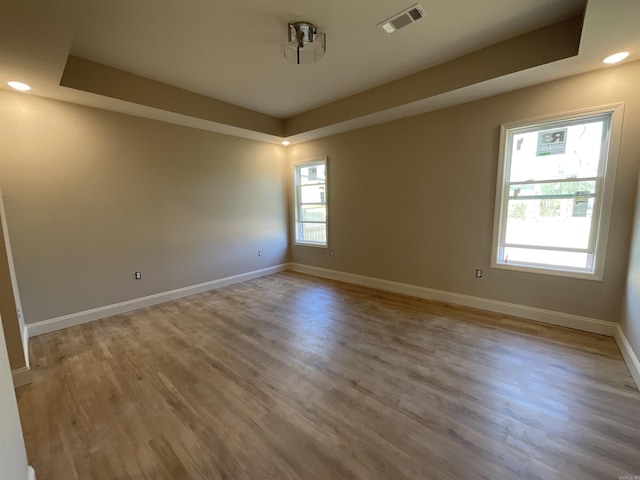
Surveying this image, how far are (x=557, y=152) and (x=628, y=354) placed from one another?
2.05m

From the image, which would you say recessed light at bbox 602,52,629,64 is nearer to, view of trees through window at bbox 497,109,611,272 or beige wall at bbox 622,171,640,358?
view of trees through window at bbox 497,109,611,272

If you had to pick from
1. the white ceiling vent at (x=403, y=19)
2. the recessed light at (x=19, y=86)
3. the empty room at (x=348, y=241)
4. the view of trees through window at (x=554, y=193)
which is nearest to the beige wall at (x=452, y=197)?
the empty room at (x=348, y=241)

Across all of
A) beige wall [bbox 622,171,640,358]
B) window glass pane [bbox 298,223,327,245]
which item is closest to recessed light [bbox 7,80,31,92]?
window glass pane [bbox 298,223,327,245]

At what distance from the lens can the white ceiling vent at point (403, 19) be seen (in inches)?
86.7

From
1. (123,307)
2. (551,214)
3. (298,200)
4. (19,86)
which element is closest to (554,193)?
(551,214)

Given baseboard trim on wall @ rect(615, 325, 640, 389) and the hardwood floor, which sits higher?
baseboard trim on wall @ rect(615, 325, 640, 389)

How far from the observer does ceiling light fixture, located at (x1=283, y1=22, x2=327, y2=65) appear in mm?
2395

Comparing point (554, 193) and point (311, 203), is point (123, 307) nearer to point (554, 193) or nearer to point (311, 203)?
point (311, 203)

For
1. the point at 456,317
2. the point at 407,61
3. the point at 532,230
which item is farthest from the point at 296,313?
the point at 407,61

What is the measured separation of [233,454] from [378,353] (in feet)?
4.81

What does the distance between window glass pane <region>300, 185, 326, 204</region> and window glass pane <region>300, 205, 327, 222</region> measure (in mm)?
122

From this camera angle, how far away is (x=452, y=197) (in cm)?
367

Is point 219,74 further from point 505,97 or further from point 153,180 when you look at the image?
Result: point 505,97

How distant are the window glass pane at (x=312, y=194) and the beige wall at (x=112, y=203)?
1.07 metres
